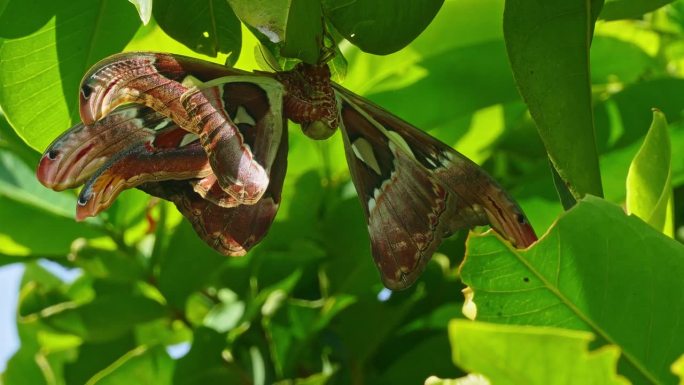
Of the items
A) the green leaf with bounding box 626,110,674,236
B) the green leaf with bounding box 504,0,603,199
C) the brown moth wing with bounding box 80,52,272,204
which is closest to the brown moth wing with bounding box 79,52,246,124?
the brown moth wing with bounding box 80,52,272,204

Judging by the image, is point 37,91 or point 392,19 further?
point 37,91

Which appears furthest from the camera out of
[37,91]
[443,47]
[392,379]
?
[392,379]

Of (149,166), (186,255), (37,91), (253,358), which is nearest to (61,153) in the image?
(149,166)

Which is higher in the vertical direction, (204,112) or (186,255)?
(204,112)

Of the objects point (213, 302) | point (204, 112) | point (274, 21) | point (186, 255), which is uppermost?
point (274, 21)

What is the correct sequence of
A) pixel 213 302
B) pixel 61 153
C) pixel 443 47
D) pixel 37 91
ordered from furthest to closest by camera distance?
pixel 213 302
pixel 443 47
pixel 37 91
pixel 61 153

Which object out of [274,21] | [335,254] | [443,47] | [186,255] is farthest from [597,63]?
[274,21]

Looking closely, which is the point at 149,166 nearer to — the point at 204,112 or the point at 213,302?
the point at 204,112
